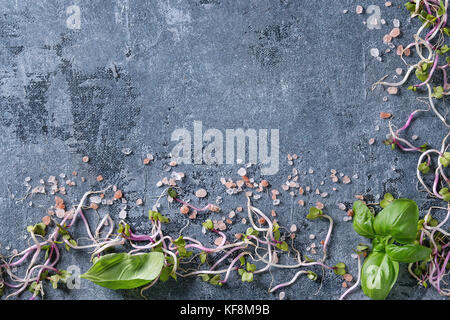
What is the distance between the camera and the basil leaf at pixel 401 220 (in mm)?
1146

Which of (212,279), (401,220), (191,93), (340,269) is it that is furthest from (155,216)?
(401,220)

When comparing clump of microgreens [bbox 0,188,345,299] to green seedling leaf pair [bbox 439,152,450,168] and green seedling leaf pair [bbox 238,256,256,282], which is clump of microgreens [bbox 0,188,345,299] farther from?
green seedling leaf pair [bbox 439,152,450,168]

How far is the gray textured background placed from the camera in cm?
127

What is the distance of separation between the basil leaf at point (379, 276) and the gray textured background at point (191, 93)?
0.11 meters

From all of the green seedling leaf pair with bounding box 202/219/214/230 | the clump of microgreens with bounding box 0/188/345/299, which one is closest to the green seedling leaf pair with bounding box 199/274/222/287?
the clump of microgreens with bounding box 0/188/345/299

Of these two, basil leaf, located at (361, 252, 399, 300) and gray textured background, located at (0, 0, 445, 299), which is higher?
gray textured background, located at (0, 0, 445, 299)

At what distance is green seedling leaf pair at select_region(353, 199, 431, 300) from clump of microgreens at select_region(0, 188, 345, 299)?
0.27ft

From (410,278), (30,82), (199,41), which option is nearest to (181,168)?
(199,41)

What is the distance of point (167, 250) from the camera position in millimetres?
1239

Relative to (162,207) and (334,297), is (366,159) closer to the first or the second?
(334,297)

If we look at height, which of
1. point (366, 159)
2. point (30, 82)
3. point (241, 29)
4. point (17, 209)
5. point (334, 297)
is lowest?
point (334, 297)

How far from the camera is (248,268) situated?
48.6 inches

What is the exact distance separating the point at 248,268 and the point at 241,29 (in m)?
0.58
